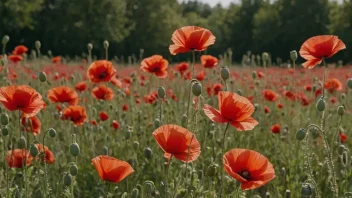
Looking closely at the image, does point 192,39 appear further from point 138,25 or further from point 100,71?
point 138,25

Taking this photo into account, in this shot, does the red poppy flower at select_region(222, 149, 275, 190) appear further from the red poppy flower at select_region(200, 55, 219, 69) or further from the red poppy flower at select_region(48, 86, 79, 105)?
the red poppy flower at select_region(200, 55, 219, 69)

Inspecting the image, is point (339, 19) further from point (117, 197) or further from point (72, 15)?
point (117, 197)

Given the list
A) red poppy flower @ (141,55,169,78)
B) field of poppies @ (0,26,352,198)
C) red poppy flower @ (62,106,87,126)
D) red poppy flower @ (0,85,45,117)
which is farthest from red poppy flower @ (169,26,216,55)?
red poppy flower @ (62,106,87,126)

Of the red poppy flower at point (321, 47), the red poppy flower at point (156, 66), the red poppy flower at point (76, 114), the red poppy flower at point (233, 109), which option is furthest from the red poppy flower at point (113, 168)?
the red poppy flower at point (156, 66)

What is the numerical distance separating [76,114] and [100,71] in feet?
0.93

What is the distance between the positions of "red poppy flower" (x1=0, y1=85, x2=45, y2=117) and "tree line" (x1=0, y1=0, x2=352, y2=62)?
23.9m

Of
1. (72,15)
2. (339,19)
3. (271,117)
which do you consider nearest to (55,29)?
(72,15)

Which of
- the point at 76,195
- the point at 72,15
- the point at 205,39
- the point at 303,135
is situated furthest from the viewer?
the point at 72,15

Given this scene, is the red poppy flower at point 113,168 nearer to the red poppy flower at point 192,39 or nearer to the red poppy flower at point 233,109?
the red poppy flower at point 233,109

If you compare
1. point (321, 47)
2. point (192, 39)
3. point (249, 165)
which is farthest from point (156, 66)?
point (249, 165)

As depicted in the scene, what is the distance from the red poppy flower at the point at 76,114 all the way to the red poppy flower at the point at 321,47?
1279mm

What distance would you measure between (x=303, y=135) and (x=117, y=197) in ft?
4.30

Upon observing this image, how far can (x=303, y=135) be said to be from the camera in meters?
1.86

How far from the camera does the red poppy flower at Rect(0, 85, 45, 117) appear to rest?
178 cm
